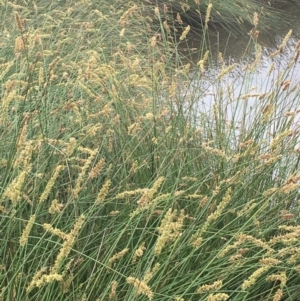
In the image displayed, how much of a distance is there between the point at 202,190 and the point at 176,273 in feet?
1.49

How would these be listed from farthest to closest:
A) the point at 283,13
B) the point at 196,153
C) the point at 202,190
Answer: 1. the point at 283,13
2. the point at 196,153
3. the point at 202,190

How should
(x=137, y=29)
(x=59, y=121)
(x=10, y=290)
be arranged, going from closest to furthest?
(x=10, y=290) < (x=59, y=121) < (x=137, y=29)

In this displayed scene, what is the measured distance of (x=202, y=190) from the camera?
193cm

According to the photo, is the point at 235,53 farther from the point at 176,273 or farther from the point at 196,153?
the point at 176,273

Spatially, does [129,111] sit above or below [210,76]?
above

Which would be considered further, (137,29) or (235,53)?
(235,53)

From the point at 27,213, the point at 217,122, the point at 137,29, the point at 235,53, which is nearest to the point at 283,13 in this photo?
the point at 235,53

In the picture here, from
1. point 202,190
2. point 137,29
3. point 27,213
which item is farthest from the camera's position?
point 137,29

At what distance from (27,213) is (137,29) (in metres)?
3.22

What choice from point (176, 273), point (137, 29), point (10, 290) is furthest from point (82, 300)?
point (137, 29)

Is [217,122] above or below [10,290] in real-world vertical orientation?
above

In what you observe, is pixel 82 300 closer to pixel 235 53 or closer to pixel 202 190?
pixel 202 190

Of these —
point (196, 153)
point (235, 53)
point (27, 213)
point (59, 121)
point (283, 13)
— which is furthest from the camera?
point (283, 13)

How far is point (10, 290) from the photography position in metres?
1.27
